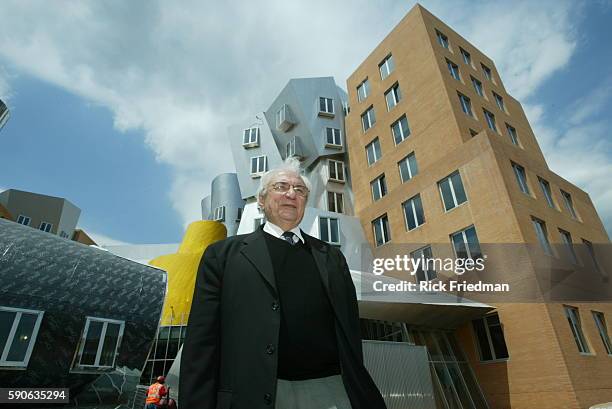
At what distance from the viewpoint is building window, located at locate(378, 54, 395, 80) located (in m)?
24.9

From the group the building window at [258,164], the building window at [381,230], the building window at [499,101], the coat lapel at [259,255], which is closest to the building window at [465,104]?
the building window at [499,101]

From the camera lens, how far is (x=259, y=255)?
8.51ft

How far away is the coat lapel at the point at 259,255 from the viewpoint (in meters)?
2.45

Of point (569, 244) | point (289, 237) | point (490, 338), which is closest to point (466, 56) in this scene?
point (569, 244)

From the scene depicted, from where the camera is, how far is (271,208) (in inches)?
119

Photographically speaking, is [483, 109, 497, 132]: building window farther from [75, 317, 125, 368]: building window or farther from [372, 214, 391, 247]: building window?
[75, 317, 125, 368]: building window

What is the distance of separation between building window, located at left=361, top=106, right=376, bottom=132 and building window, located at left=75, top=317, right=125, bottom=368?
69.5 feet

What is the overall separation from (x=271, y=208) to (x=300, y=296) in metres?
0.86

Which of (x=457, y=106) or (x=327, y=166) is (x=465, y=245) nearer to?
(x=457, y=106)

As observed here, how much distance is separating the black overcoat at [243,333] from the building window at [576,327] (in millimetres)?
15124

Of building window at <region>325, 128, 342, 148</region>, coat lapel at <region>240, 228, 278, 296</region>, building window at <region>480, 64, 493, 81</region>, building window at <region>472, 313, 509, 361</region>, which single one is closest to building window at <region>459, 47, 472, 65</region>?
building window at <region>480, 64, 493, 81</region>

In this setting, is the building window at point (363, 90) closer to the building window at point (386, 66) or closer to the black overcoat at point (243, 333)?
the building window at point (386, 66)

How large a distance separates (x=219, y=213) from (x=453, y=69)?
2980 centimetres

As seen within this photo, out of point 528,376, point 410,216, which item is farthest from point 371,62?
point 528,376
